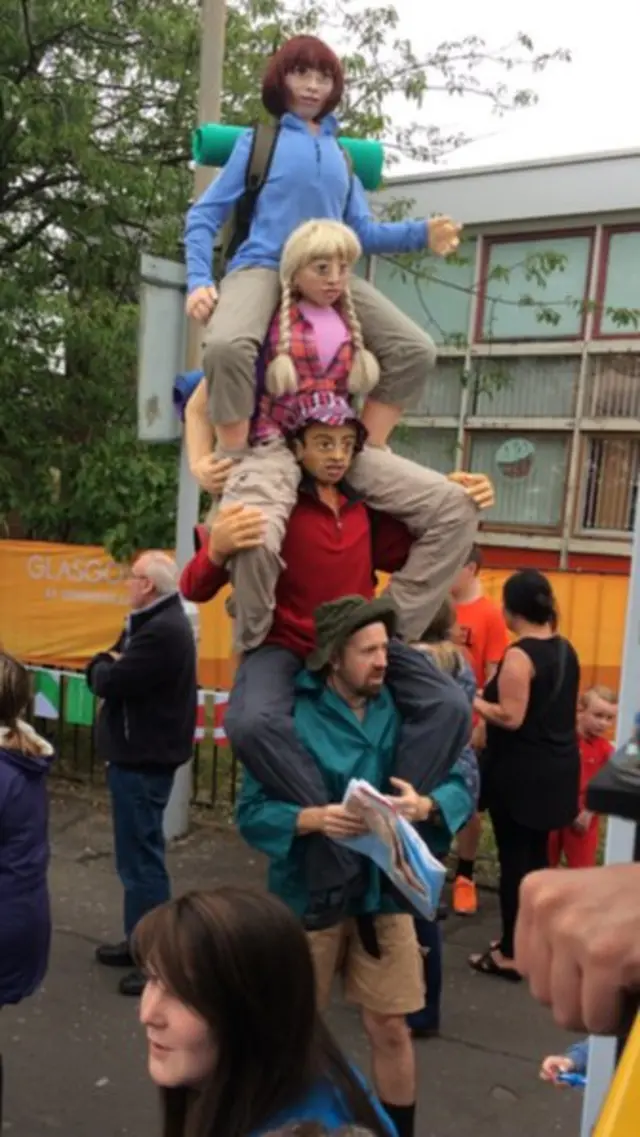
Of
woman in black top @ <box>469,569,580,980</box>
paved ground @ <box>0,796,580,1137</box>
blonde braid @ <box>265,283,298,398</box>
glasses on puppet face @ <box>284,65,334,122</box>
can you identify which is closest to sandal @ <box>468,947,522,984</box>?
paved ground @ <box>0,796,580,1137</box>

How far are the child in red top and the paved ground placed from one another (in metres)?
0.64

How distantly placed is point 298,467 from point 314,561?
250mm

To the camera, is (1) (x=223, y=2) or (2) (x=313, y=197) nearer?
(2) (x=313, y=197)

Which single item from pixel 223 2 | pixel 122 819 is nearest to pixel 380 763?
pixel 122 819

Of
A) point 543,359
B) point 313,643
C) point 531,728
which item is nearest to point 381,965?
point 313,643

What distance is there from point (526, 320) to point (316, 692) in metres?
14.6

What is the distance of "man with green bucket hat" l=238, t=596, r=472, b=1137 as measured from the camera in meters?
2.77

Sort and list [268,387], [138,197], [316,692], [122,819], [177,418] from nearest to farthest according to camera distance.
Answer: [268,387], [316,692], [122,819], [177,418], [138,197]

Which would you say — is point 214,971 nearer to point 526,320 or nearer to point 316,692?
point 316,692

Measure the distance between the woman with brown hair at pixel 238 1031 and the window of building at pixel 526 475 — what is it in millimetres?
15449

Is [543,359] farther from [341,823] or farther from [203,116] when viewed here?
[341,823]

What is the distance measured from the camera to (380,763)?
294 centimetres

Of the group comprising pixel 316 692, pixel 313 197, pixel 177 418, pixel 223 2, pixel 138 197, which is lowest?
pixel 316 692

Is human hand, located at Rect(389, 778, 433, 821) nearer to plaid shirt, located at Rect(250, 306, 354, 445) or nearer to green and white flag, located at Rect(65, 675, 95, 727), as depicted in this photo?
plaid shirt, located at Rect(250, 306, 354, 445)
